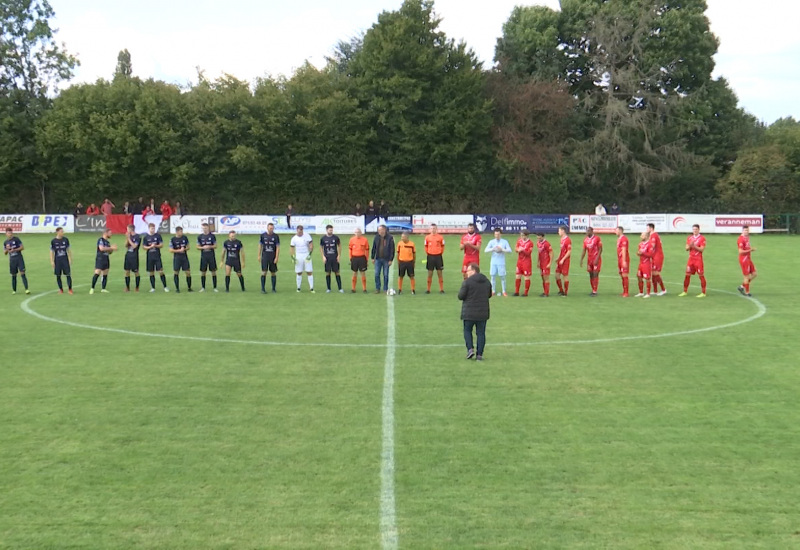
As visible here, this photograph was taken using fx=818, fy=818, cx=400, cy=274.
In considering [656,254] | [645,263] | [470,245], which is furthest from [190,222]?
[656,254]

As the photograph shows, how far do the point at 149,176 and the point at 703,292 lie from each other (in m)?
40.4

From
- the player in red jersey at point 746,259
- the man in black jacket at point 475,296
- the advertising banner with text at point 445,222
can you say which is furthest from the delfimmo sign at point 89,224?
the man in black jacket at point 475,296

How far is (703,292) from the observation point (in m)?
21.6

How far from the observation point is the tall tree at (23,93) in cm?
5244

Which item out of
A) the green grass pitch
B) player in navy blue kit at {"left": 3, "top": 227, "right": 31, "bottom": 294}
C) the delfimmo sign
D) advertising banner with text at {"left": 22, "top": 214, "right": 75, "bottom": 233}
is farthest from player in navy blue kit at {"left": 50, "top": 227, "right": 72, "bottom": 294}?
advertising banner with text at {"left": 22, "top": 214, "right": 75, "bottom": 233}

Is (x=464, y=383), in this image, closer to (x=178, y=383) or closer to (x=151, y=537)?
(x=178, y=383)

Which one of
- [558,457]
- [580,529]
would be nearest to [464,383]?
[558,457]

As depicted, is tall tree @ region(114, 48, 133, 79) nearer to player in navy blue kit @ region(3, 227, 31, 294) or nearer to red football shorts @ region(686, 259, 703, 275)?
player in navy blue kit @ region(3, 227, 31, 294)

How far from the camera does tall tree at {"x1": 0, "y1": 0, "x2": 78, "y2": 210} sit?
5244 centimetres

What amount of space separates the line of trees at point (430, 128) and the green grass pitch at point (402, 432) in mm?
36847

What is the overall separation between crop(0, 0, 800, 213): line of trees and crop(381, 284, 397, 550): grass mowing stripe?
136 ft

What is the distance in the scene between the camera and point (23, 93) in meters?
55.2

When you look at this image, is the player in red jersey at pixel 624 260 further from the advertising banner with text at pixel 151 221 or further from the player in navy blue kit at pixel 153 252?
the advertising banner with text at pixel 151 221

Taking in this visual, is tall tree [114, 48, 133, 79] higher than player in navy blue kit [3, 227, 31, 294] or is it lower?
higher
